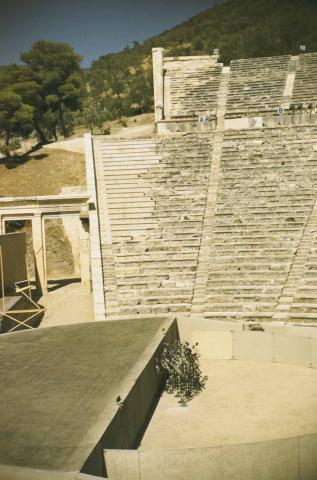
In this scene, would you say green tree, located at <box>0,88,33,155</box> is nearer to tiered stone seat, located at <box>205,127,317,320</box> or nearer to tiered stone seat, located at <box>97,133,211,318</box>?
tiered stone seat, located at <box>97,133,211,318</box>

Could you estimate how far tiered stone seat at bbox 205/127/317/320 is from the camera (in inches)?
569

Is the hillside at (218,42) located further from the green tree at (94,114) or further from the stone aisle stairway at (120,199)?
the stone aisle stairway at (120,199)

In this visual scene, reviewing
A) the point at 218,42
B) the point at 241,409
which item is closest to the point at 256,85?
the point at 218,42

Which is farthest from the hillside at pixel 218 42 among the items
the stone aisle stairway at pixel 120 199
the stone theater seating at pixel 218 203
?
the stone aisle stairway at pixel 120 199

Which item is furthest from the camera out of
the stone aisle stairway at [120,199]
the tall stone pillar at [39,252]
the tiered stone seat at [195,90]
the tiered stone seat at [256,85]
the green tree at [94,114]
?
the green tree at [94,114]

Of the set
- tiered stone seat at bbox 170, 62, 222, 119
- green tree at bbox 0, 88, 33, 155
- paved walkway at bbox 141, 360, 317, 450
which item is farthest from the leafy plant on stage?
green tree at bbox 0, 88, 33, 155

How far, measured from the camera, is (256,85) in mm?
25984

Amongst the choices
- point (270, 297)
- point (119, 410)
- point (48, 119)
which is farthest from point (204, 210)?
point (48, 119)

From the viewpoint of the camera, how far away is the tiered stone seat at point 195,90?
24.7m

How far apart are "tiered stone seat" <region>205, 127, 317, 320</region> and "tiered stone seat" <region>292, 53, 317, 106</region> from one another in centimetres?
297

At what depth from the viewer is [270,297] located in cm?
1420

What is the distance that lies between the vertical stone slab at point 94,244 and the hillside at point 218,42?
14.5 meters

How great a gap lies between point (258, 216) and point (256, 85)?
10.4m

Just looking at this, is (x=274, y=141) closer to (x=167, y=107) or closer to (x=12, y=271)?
(x=167, y=107)
